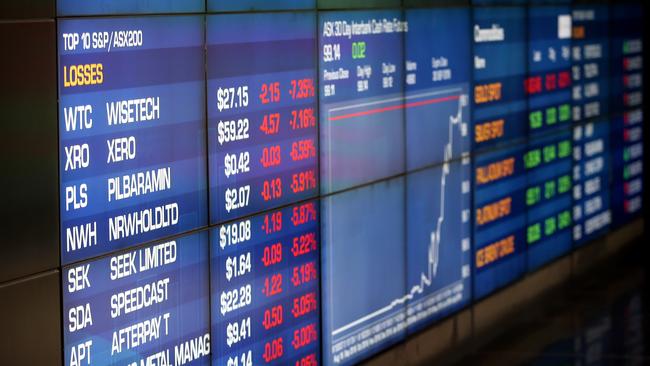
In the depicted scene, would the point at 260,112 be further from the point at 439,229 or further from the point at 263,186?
the point at 439,229

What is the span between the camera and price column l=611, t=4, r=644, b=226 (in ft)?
36.3

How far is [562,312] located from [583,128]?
1590 mm

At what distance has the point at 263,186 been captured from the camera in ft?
19.9

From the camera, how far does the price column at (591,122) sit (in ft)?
33.2

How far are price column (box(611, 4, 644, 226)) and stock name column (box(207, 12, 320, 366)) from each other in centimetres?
515

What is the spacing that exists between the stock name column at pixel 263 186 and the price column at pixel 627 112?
5.15m

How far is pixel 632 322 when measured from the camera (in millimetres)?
8977

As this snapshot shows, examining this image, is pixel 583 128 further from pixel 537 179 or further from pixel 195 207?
pixel 195 207

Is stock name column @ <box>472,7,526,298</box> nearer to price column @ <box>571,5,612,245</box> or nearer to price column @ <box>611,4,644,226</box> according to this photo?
price column @ <box>571,5,612,245</box>

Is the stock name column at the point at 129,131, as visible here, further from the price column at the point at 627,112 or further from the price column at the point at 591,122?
the price column at the point at 627,112

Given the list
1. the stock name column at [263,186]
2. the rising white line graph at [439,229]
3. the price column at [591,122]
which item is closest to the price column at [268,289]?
the stock name column at [263,186]

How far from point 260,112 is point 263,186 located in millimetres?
322

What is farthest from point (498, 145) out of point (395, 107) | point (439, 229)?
point (395, 107)

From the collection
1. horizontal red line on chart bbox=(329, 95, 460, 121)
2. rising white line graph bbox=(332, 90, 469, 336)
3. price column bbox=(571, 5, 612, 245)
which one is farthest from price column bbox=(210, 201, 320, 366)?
price column bbox=(571, 5, 612, 245)
